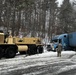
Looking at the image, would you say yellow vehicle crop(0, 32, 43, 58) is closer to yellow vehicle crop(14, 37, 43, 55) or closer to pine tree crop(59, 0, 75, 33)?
yellow vehicle crop(14, 37, 43, 55)

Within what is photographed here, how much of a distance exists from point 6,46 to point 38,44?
7.30m

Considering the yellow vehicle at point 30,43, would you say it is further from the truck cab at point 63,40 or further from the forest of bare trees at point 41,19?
the forest of bare trees at point 41,19

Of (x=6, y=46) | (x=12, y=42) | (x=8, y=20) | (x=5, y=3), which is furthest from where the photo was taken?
(x=8, y=20)

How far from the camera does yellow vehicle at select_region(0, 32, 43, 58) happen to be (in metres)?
28.1

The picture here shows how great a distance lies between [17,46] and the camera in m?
29.9

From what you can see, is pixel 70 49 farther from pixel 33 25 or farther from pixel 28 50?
pixel 33 25

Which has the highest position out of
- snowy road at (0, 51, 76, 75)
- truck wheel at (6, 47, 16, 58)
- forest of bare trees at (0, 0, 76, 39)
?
forest of bare trees at (0, 0, 76, 39)

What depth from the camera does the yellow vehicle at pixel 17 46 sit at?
28.1 meters

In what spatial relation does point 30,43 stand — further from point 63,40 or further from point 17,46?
point 63,40

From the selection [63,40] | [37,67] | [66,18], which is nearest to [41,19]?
[66,18]

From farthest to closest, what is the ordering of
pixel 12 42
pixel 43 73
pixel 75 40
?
pixel 75 40, pixel 12 42, pixel 43 73

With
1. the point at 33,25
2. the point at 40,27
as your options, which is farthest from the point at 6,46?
the point at 40,27

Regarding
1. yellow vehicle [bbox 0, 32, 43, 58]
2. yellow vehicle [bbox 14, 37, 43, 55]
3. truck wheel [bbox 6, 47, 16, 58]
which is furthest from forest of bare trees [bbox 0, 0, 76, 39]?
truck wheel [bbox 6, 47, 16, 58]

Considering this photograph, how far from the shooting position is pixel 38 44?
34969 mm
